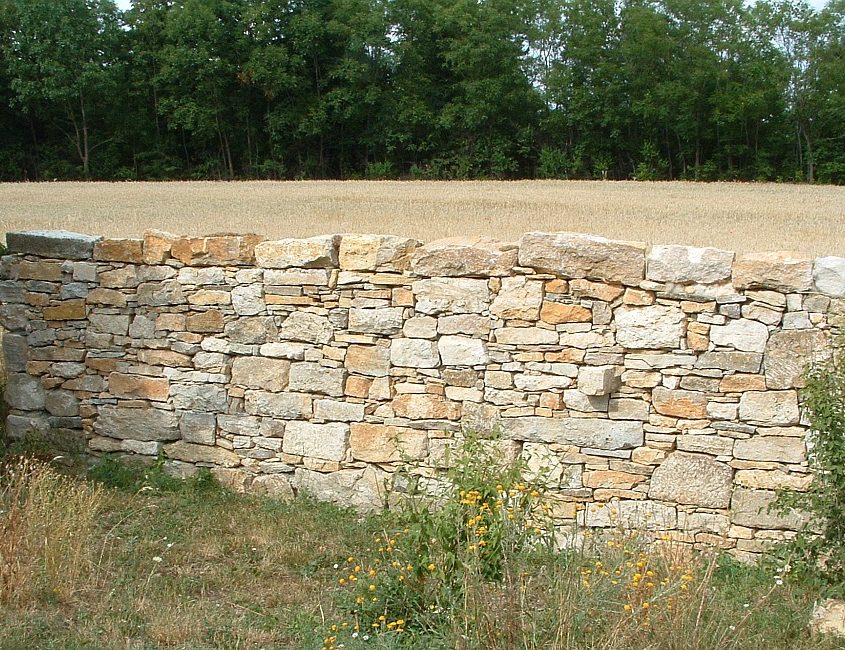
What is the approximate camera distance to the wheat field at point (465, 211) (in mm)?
13055

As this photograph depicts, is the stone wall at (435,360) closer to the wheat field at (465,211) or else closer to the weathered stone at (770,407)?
the weathered stone at (770,407)

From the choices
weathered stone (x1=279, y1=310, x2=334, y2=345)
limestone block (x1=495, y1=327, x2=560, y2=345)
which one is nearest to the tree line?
weathered stone (x1=279, y1=310, x2=334, y2=345)

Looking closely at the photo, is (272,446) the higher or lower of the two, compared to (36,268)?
lower

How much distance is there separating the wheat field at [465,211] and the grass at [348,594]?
5779 millimetres

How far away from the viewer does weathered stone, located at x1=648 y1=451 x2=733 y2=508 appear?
622 cm

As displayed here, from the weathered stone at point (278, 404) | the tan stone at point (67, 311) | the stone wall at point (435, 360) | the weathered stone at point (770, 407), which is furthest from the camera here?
the tan stone at point (67, 311)

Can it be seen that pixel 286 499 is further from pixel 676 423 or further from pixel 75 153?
pixel 75 153

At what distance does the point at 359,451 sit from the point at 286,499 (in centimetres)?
A: 81

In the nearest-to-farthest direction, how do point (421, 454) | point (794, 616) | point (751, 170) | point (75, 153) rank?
point (794, 616), point (421, 454), point (751, 170), point (75, 153)

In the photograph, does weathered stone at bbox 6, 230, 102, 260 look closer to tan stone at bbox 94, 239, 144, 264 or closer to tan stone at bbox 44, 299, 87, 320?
Answer: tan stone at bbox 94, 239, 144, 264

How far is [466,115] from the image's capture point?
33.8 metres

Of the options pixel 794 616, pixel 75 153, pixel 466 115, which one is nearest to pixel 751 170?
pixel 466 115

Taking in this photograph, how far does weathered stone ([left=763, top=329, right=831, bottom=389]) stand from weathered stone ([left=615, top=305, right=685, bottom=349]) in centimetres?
62

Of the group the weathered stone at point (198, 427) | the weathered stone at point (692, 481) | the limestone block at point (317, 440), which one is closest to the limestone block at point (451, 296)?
the limestone block at point (317, 440)
